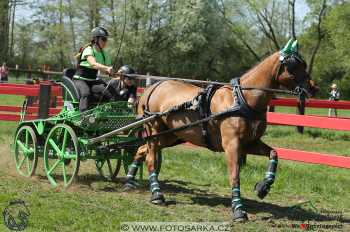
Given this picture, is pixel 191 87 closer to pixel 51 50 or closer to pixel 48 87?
pixel 48 87

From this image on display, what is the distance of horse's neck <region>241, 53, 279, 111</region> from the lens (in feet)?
24.5

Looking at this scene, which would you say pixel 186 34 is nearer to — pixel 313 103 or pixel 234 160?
pixel 313 103

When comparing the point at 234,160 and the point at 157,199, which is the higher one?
the point at 234,160

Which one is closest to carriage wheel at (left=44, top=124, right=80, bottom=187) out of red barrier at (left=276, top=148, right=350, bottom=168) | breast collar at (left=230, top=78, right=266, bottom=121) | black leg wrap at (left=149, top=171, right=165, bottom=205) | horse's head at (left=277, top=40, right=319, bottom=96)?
black leg wrap at (left=149, top=171, right=165, bottom=205)

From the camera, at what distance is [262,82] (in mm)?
7520

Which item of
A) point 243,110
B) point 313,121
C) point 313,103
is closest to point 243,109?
point 243,110

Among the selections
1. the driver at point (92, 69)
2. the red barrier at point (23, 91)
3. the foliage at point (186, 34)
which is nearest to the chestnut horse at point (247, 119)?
the driver at point (92, 69)

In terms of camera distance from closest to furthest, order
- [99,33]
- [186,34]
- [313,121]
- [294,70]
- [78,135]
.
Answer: [294,70], [99,33], [78,135], [313,121], [186,34]

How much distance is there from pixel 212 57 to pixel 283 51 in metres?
49.0

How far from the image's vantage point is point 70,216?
270 inches

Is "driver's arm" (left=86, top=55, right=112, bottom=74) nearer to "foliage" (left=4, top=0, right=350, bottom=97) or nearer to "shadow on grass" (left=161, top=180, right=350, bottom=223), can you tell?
"shadow on grass" (left=161, top=180, right=350, bottom=223)

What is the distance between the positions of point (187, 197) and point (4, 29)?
48.0 metres

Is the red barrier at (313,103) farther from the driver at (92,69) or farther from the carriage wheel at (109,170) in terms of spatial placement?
the driver at (92,69)

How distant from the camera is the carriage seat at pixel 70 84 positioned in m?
9.23
